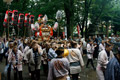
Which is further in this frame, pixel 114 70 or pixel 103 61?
pixel 103 61

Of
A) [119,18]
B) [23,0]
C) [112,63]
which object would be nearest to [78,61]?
[112,63]

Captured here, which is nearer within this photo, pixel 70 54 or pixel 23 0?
pixel 70 54

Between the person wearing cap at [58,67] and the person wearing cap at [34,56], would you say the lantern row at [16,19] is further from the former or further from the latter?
the person wearing cap at [58,67]

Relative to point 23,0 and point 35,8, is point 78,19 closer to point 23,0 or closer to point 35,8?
point 35,8

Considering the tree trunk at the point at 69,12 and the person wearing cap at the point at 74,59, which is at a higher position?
the tree trunk at the point at 69,12

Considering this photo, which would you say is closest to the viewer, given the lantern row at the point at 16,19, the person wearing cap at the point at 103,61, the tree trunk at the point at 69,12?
the person wearing cap at the point at 103,61

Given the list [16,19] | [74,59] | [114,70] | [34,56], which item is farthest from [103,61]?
[16,19]

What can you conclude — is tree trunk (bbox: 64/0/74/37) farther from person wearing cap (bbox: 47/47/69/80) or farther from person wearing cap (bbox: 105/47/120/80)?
person wearing cap (bbox: 105/47/120/80)

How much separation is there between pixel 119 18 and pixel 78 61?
34955mm

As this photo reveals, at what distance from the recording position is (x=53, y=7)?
2138 centimetres

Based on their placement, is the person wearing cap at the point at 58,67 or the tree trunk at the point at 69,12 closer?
the person wearing cap at the point at 58,67

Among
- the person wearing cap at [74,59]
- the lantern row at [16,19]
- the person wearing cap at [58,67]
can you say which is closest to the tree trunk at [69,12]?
the lantern row at [16,19]

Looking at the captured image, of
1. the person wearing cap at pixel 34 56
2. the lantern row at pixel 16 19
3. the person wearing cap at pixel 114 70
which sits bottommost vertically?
the person wearing cap at pixel 34 56

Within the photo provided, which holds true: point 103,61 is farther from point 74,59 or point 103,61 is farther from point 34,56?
point 34,56
